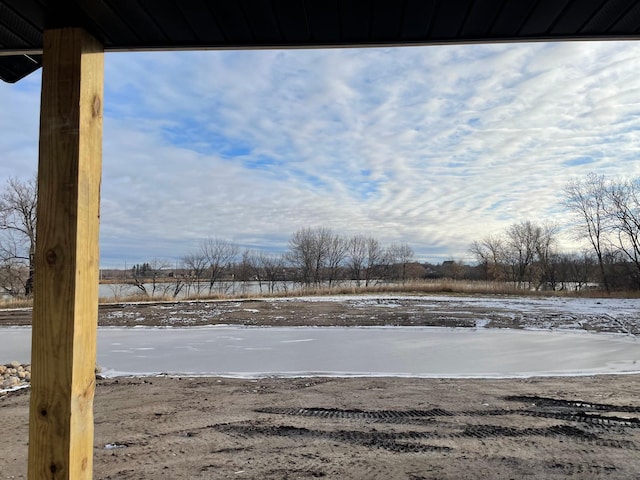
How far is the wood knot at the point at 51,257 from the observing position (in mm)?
1589

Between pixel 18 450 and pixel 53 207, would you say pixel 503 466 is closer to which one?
pixel 53 207

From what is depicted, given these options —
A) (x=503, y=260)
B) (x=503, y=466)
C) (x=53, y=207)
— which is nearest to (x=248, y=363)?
(x=503, y=466)

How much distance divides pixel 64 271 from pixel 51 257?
→ 0.25 ft

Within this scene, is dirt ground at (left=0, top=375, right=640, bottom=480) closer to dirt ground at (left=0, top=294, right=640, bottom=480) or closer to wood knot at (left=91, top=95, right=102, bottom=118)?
dirt ground at (left=0, top=294, right=640, bottom=480)

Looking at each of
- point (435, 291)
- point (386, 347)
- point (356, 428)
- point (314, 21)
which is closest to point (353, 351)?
point (386, 347)

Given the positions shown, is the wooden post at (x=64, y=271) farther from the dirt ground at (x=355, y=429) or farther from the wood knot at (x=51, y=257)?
the dirt ground at (x=355, y=429)

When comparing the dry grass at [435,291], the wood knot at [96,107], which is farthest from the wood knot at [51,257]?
the dry grass at [435,291]

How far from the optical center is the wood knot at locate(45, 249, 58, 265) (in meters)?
1.59

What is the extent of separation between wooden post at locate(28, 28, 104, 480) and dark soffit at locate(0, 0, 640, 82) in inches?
9.2

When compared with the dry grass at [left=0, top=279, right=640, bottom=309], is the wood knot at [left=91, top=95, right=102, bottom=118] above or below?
above

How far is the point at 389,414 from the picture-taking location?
4.66m

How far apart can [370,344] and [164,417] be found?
5.44 meters

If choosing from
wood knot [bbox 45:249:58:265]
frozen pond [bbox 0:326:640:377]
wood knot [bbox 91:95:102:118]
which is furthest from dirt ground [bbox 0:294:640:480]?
wood knot [bbox 91:95:102:118]

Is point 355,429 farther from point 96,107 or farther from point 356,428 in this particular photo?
point 96,107
